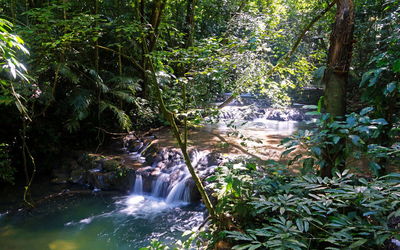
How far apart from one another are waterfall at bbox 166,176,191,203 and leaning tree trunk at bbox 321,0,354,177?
341 centimetres

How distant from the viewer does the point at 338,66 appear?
252cm

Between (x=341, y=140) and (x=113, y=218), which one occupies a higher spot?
(x=341, y=140)

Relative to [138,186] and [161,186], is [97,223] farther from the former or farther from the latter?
[161,186]

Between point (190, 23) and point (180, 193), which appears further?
point (190, 23)

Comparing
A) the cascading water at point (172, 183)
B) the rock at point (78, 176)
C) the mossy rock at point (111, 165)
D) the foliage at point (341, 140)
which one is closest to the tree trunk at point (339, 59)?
the foliage at point (341, 140)

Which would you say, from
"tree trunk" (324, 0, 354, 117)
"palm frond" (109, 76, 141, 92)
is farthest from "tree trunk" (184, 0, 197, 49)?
"tree trunk" (324, 0, 354, 117)

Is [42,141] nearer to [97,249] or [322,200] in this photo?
[97,249]

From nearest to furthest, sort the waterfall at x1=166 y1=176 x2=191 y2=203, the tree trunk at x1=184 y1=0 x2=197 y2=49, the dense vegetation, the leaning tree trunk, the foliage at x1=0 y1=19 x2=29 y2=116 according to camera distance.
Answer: the foliage at x1=0 y1=19 x2=29 y2=116 → the dense vegetation → the leaning tree trunk → the waterfall at x1=166 y1=176 x2=191 y2=203 → the tree trunk at x1=184 y1=0 x2=197 y2=49

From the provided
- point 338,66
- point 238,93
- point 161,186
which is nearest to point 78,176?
point 161,186

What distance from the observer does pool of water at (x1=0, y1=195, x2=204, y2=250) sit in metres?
4.23

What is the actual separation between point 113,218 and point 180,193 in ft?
4.55

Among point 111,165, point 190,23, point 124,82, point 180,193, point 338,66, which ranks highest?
point 190,23

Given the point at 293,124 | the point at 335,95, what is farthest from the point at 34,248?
the point at 293,124

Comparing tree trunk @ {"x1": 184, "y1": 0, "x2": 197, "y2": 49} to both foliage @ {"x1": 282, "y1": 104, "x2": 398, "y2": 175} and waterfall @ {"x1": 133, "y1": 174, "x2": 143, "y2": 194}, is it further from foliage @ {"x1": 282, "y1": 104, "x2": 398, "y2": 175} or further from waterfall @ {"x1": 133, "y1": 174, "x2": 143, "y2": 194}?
foliage @ {"x1": 282, "y1": 104, "x2": 398, "y2": 175}
